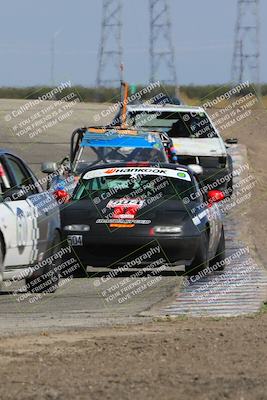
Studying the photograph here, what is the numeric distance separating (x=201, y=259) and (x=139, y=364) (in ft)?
20.8

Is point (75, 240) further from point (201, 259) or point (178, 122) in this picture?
point (178, 122)

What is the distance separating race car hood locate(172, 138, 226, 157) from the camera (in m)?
23.9

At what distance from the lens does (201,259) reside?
1362 cm

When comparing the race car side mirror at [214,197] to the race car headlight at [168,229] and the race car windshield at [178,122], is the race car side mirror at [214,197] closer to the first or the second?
the race car headlight at [168,229]

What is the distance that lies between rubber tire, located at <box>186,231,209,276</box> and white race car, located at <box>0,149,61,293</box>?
1.80m

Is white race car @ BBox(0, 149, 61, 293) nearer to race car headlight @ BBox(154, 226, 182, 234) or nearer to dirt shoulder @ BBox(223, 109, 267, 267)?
race car headlight @ BBox(154, 226, 182, 234)

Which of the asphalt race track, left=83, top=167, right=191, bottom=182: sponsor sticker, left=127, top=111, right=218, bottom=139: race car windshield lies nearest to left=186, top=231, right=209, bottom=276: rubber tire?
the asphalt race track

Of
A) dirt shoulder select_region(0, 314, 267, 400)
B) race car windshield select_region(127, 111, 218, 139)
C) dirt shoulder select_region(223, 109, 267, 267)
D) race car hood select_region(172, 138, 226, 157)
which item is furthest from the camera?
race car windshield select_region(127, 111, 218, 139)

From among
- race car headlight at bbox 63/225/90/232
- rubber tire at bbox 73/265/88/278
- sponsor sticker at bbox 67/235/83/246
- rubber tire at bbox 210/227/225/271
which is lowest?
rubber tire at bbox 210/227/225/271

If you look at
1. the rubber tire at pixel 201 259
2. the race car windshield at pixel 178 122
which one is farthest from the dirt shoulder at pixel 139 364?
the race car windshield at pixel 178 122

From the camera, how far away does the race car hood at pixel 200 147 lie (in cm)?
2388

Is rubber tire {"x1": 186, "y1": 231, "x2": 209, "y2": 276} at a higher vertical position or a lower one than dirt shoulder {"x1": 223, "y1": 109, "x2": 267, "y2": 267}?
higher

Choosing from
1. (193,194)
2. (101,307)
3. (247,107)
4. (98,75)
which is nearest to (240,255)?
(193,194)

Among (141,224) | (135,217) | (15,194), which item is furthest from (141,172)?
(15,194)
